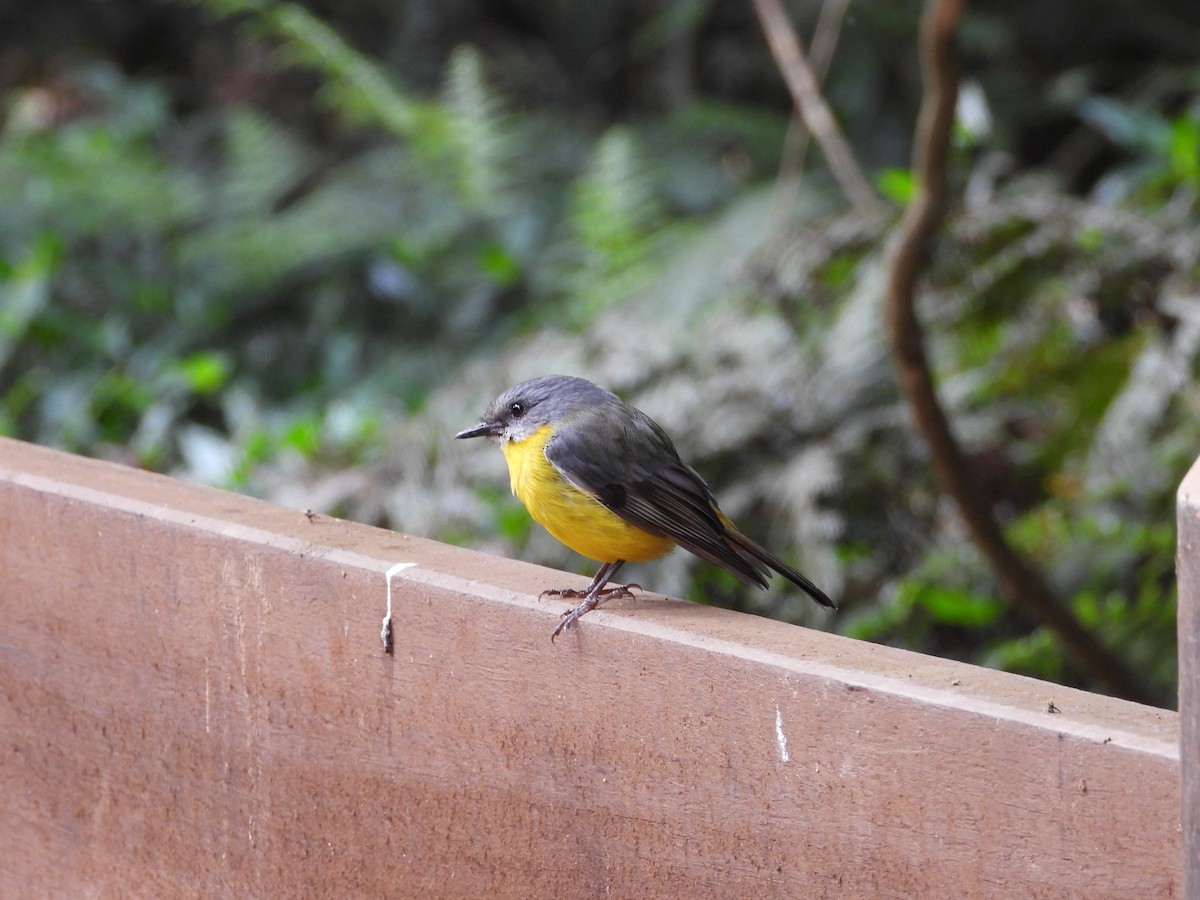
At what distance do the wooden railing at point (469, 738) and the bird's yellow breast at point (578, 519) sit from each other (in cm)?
44

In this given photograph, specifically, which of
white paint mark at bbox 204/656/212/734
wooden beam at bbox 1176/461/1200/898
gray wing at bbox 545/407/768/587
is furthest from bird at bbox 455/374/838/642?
wooden beam at bbox 1176/461/1200/898

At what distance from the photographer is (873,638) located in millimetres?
3865

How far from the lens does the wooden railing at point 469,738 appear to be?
1535 mm

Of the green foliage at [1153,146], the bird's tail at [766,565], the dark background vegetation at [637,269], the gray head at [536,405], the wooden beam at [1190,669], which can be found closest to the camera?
the wooden beam at [1190,669]

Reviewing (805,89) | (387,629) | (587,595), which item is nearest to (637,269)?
(805,89)

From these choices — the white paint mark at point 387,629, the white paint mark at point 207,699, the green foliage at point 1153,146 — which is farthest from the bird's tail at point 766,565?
the green foliage at point 1153,146

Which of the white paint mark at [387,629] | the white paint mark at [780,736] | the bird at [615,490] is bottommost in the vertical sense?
the bird at [615,490]

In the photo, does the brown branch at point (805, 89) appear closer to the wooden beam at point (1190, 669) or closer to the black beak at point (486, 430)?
the black beak at point (486, 430)

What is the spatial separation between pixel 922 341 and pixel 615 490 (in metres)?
0.75

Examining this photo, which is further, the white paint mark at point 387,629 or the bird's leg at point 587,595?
the white paint mark at point 387,629

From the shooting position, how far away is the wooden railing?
1535mm

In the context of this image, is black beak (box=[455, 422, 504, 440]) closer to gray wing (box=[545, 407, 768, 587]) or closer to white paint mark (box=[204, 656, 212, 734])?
gray wing (box=[545, 407, 768, 587])

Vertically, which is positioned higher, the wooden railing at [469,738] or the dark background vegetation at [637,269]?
the wooden railing at [469,738]

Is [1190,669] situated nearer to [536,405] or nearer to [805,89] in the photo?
[536,405]
